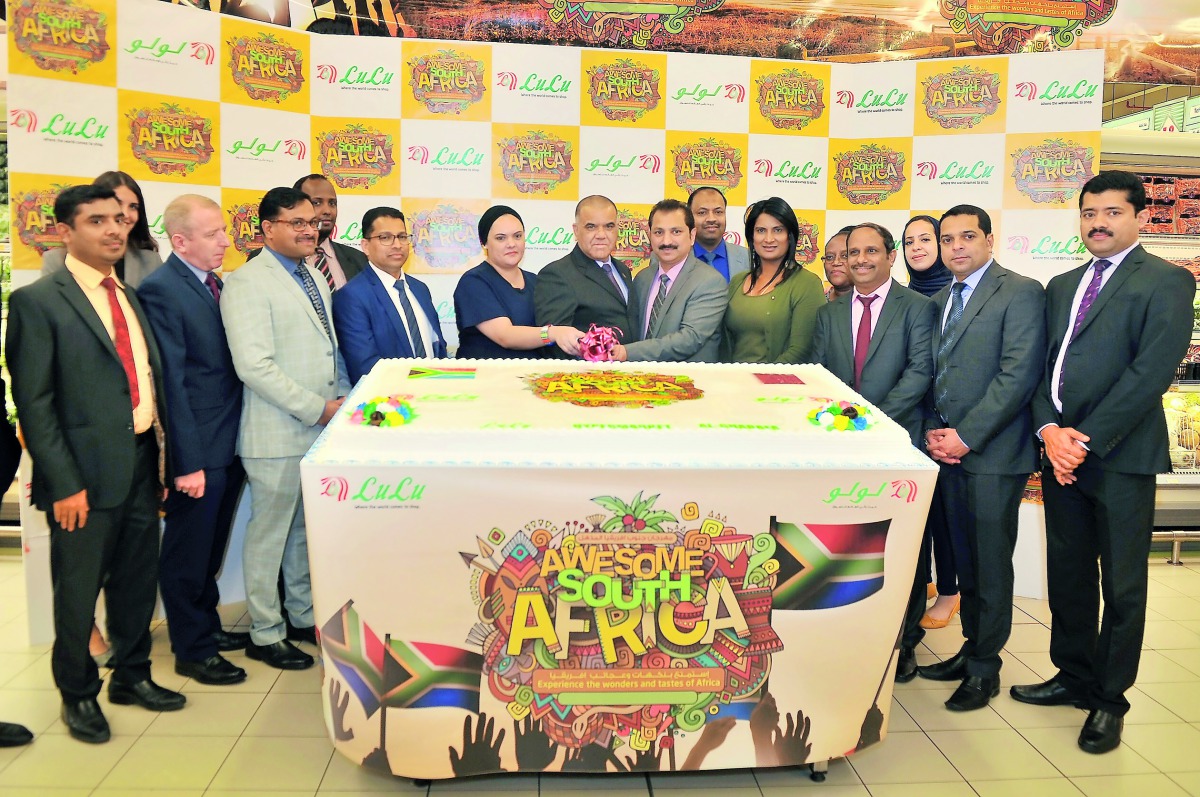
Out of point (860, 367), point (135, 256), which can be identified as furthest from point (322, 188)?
point (860, 367)

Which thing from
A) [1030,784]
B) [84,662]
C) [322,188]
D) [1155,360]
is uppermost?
[322,188]

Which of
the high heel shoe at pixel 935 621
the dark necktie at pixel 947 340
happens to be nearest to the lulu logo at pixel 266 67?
the dark necktie at pixel 947 340

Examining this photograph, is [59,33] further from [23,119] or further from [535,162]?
[535,162]

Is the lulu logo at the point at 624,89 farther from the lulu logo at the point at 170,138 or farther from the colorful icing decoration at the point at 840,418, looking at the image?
the colorful icing decoration at the point at 840,418

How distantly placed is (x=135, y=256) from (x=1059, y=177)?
185 inches

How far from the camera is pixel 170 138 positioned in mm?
4562

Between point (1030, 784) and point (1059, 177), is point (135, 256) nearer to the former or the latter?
point (1030, 784)

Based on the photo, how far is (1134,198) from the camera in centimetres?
323

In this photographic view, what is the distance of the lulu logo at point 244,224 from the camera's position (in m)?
4.86

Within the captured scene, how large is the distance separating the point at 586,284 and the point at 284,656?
6.67 feet

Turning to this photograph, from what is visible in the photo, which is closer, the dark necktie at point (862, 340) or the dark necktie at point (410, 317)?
the dark necktie at point (862, 340)

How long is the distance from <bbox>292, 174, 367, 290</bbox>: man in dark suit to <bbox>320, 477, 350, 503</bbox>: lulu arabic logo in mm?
2179

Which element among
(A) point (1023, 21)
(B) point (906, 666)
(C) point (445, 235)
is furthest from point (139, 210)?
(A) point (1023, 21)

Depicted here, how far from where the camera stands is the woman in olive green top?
4.15 meters
